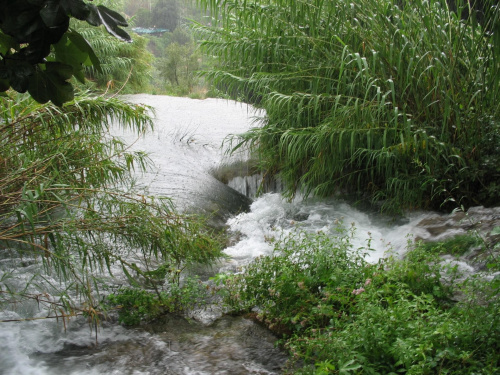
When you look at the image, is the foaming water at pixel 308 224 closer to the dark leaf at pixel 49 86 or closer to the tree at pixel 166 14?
the dark leaf at pixel 49 86

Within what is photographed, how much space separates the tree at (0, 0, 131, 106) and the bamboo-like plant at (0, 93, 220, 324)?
124 cm

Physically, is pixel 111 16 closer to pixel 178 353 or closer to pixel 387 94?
pixel 178 353

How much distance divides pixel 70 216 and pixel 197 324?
3.87 feet

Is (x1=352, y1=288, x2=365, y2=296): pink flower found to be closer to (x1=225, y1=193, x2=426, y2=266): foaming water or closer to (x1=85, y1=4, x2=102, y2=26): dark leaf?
(x1=225, y1=193, x2=426, y2=266): foaming water

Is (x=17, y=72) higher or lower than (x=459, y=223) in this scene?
higher

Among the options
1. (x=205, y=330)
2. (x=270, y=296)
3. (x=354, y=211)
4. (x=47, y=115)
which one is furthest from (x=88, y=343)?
(x=354, y=211)

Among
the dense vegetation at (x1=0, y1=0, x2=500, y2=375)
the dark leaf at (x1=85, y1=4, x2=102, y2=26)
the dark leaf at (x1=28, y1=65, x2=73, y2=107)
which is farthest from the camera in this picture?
the dense vegetation at (x1=0, y1=0, x2=500, y2=375)

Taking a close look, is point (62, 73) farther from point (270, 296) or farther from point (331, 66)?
point (331, 66)

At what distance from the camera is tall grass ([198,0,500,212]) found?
396cm

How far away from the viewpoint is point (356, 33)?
14.1 ft

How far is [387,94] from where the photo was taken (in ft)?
12.6

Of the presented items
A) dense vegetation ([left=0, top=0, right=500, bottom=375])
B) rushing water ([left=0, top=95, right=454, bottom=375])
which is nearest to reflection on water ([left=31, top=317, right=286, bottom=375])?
rushing water ([left=0, top=95, right=454, bottom=375])

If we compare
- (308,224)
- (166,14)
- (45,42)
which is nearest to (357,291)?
(45,42)

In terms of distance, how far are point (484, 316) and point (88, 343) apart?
225 centimetres
